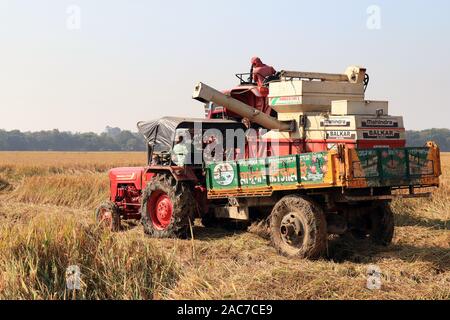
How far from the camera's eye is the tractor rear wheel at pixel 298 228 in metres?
8.29

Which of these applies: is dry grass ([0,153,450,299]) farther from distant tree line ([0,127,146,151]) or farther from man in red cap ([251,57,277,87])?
distant tree line ([0,127,146,151])

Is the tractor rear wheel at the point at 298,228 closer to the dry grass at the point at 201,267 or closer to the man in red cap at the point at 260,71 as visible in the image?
the dry grass at the point at 201,267

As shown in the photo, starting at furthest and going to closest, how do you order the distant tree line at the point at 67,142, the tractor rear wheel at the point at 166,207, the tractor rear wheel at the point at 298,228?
the distant tree line at the point at 67,142, the tractor rear wheel at the point at 166,207, the tractor rear wheel at the point at 298,228

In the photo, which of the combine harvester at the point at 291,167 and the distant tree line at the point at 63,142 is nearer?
the combine harvester at the point at 291,167

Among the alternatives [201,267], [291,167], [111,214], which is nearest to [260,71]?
[291,167]

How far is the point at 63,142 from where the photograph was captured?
113375mm

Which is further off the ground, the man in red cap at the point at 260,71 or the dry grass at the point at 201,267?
the man in red cap at the point at 260,71

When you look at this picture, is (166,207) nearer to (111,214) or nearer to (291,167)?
(111,214)

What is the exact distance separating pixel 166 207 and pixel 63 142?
350 feet

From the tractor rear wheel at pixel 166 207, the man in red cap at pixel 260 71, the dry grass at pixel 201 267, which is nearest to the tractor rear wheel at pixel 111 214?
the tractor rear wheel at pixel 166 207

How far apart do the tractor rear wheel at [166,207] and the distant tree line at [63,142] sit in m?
99.0

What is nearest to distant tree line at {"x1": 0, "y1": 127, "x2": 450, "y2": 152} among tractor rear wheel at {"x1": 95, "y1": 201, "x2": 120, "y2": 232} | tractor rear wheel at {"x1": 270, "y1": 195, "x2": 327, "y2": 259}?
tractor rear wheel at {"x1": 95, "y1": 201, "x2": 120, "y2": 232}

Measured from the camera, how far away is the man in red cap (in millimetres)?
11078

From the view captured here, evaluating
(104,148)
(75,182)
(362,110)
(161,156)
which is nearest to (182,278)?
(362,110)
